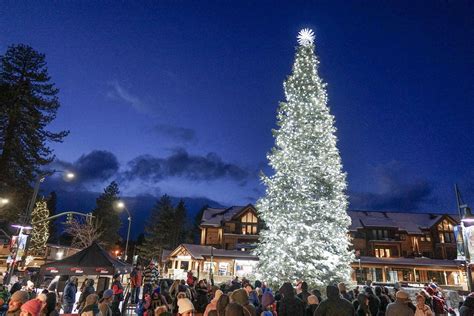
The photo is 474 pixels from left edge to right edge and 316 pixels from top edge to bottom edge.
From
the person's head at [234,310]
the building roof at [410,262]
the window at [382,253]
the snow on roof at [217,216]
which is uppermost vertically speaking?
the snow on roof at [217,216]

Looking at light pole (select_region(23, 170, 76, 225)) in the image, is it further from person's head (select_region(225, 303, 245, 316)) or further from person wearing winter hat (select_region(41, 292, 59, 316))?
person's head (select_region(225, 303, 245, 316))

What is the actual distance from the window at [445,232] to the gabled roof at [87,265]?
1976 inches

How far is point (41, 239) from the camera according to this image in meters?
48.1

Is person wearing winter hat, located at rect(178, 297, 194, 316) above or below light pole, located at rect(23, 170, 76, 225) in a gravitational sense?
below

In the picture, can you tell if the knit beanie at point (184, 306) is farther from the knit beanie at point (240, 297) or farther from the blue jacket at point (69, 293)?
the blue jacket at point (69, 293)

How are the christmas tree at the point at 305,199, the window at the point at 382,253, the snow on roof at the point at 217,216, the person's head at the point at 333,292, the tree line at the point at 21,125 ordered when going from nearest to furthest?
the person's head at the point at 333,292, the christmas tree at the point at 305,199, the tree line at the point at 21,125, the window at the point at 382,253, the snow on roof at the point at 217,216

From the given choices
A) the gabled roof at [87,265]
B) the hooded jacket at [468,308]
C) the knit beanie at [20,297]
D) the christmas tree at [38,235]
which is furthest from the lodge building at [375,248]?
the knit beanie at [20,297]

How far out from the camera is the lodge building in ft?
139

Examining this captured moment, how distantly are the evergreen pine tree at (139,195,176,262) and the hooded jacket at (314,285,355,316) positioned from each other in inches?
2553

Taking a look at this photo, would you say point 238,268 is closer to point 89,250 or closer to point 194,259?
point 194,259

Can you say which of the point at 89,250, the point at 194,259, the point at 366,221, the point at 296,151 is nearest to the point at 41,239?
the point at 194,259

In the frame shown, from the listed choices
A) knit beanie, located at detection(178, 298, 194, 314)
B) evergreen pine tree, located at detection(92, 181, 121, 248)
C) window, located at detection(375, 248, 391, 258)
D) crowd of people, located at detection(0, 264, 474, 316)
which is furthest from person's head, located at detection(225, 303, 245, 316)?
evergreen pine tree, located at detection(92, 181, 121, 248)

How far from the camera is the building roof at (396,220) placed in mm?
47969

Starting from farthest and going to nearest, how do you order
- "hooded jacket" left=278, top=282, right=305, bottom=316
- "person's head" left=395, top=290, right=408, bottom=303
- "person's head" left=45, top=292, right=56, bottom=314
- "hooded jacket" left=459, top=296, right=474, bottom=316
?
"hooded jacket" left=459, top=296, right=474, bottom=316, "person's head" left=45, top=292, right=56, bottom=314, "hooded jacket" left=278, top=282, right=305, bottom=316, "person's head" left=395, top=290, right=408, bottom=303
